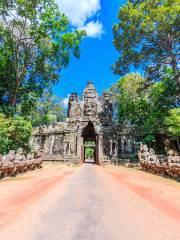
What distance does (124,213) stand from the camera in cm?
453

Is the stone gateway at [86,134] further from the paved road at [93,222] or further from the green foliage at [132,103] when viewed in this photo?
the paved road at [93,222]

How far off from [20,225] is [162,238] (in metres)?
2.95

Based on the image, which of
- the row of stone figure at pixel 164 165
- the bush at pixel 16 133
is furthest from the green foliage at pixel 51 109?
the row of stone figure at pixel 164 165

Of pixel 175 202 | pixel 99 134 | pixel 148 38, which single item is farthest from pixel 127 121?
pixel 175 202

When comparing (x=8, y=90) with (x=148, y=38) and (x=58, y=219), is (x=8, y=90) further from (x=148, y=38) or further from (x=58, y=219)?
(x=58, y=219)

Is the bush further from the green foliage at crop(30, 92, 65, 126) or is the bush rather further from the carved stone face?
the green foliage at crop(30, 92, 65, 126)

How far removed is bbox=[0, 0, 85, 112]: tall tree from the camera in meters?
18.9

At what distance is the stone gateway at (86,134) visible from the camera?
2591cm

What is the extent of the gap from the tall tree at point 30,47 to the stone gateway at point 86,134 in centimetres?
807

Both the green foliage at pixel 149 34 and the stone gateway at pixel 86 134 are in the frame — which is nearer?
the green foliage at pixel 149 34

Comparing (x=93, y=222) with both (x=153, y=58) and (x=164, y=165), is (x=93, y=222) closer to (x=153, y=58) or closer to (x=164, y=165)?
(x=164, y=165)

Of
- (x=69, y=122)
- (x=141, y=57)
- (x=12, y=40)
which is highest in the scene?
(x=12, y=40)

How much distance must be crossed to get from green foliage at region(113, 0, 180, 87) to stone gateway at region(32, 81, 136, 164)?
8.94 m

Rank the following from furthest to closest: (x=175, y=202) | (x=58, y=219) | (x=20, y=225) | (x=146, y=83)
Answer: (x=146, y=83) < (x=175, y=202) < (x=58, y=219) < (x=20, y=225)
